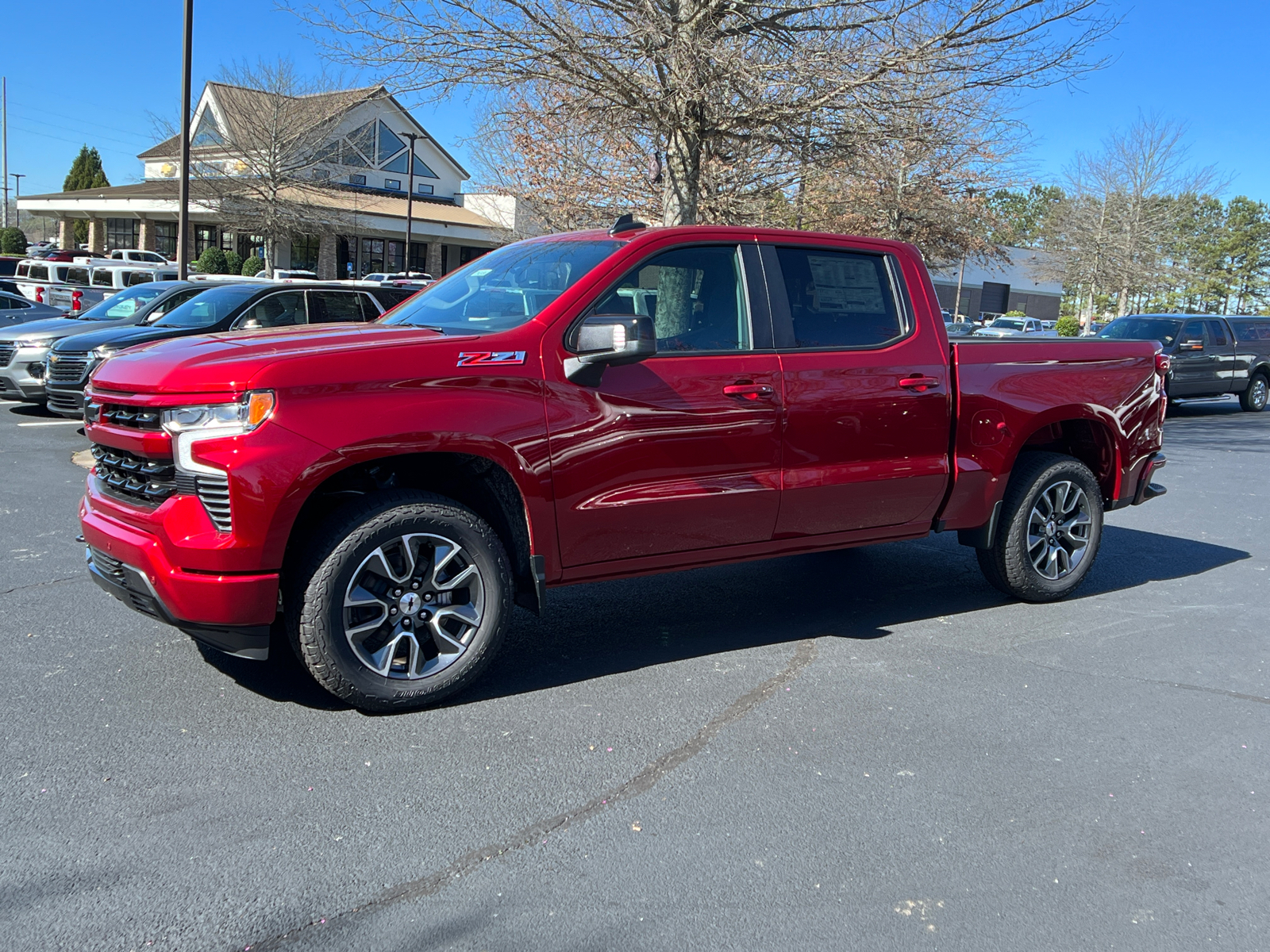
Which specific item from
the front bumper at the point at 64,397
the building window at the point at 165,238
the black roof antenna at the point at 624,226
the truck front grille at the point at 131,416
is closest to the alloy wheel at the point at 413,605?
the truck front grille at the point at 131,416

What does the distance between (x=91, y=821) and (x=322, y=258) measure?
45.9 m

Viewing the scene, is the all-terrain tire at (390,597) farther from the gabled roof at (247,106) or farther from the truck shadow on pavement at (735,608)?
the gabled roof at (247,106)

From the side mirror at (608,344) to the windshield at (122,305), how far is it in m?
11.5

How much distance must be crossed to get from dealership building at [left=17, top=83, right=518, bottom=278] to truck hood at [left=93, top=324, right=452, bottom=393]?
104 ft

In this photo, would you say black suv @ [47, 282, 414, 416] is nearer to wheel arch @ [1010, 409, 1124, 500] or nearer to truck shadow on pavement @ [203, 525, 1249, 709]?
truck shadow on pavement @ [203, 525, 1249, 709]

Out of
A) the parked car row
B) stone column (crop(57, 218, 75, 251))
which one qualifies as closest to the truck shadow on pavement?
the parked car row

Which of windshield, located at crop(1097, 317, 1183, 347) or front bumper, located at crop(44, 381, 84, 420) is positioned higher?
windshield, located at crop(1097, 317, 1183, 347)

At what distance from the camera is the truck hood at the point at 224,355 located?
3666mm

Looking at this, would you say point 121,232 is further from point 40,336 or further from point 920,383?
point 920,383

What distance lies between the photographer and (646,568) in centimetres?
451

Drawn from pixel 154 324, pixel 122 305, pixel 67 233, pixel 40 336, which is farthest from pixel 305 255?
pixel 154 324

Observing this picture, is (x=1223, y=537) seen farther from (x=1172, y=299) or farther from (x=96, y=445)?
(x=1172, y=299)

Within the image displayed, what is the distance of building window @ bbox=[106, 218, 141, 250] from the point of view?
50344 millimetres

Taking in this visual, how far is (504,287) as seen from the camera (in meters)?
4.77
